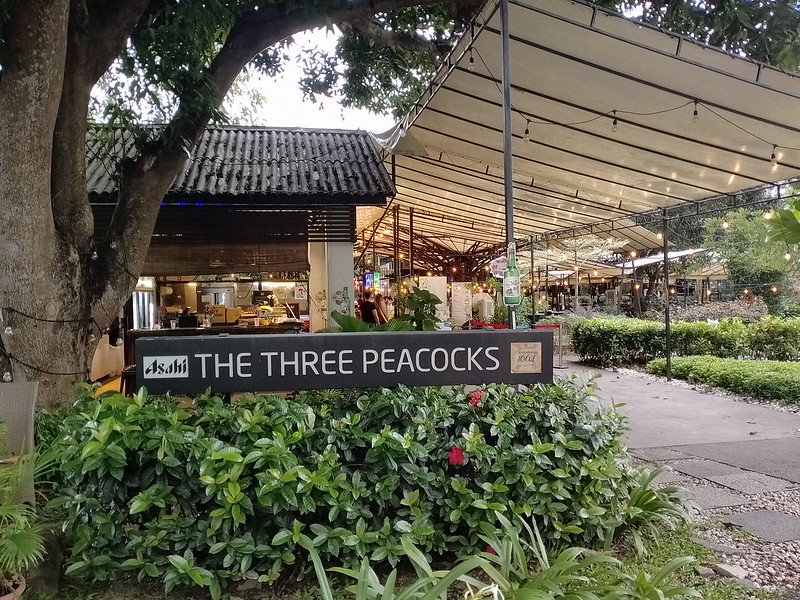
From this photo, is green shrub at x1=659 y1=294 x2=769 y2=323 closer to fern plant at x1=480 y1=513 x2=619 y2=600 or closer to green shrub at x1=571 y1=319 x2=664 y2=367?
green shrub at x1=571 y1=319 x2=664 y2=367

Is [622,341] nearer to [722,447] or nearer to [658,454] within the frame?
[722,447]

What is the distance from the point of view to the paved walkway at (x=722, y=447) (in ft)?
13.8

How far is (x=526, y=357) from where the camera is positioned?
3105mm

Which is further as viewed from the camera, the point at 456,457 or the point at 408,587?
the point at 456,457

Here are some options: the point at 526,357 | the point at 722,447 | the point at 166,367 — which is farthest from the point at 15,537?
the point at 722,447

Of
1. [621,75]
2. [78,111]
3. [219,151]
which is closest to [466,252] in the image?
[219,151]

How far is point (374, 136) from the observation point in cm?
842

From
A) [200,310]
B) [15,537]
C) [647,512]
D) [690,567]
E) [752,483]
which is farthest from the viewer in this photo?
[200,310]

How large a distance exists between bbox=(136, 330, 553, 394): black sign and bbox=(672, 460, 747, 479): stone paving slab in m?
2.81

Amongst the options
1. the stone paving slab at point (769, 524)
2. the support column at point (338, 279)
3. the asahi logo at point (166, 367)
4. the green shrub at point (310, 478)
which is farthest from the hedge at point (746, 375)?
the asahi logo at point (166, 367)

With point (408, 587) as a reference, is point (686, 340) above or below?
above

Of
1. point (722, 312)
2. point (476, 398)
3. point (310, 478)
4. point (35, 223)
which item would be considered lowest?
point (310, 478)

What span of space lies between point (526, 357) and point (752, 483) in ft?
9.94

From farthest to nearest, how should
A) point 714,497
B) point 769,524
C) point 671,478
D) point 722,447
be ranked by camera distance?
point 722,447
point 671,478
point 714,497
point 769,524
